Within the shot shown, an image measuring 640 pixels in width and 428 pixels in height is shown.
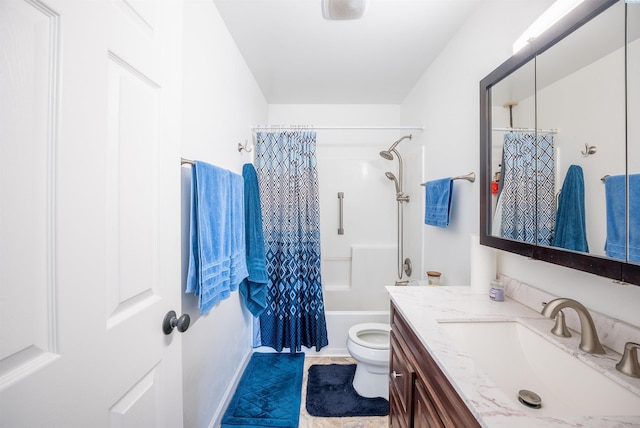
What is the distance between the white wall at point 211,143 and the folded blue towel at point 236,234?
0.19 meters

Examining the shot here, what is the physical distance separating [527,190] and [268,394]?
189 cm

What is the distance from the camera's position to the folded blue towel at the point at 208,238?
1.08m

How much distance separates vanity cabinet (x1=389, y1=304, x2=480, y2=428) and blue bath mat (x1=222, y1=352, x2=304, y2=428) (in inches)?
26.8

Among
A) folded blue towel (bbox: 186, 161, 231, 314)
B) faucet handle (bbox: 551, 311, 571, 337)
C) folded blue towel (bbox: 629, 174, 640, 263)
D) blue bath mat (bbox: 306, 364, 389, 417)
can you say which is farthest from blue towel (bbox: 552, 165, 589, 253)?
blue bath mat (bbox: 306, 364, 389, 417)

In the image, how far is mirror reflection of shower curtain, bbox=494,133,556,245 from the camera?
3.03 feet

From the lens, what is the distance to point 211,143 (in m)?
1.41

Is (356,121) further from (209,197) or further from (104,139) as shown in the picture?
(104,139)

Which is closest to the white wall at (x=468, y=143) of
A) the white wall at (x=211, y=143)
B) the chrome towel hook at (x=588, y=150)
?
the chrome towel hook at (x=588, y=150)

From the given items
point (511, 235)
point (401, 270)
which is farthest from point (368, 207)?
point (511, 235)

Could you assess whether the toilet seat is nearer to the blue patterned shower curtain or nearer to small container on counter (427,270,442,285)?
the blue patterned shower curtain

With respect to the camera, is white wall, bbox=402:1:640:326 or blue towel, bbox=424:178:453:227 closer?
white wall, bbox=402:1:640:326

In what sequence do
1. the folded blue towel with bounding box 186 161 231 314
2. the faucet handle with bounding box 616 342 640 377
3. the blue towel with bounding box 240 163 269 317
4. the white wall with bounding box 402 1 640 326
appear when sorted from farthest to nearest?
the blue towel with bounding box 240 163 269 317 → the folded blue towel with bounding box 186 161 231 314 → the white wall with bounding box 402 1 640 326 → the faucet handle with bounding box 616 342 640 377

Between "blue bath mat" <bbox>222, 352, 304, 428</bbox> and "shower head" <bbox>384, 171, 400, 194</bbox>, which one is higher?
"shower head" <bbox>384, 171, 400, 194</bbox>

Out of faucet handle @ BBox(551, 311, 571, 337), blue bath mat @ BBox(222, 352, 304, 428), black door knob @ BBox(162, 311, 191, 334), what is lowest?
blue bath mat @ BBox(222, 352, 304, 428)
